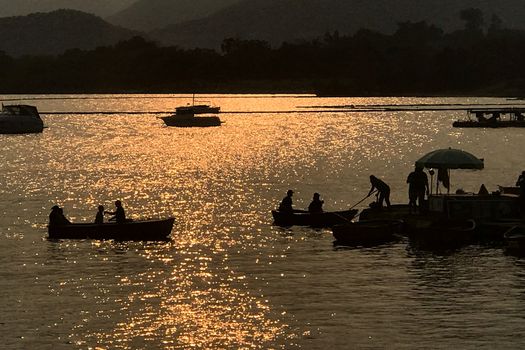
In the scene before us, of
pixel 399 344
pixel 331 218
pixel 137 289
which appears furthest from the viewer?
pixel 331 218

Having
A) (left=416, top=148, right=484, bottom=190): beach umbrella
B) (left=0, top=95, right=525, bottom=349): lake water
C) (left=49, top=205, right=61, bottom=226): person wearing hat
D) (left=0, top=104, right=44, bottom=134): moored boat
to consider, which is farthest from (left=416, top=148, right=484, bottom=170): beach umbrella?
(left=0, top=104, right=44, bottom=134): moored boat

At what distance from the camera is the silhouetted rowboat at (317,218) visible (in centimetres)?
6606

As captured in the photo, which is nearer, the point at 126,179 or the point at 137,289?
the point at 137,289

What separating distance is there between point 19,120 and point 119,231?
399 ft

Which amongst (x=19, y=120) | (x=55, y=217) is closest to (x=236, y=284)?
(x=55, y=217)

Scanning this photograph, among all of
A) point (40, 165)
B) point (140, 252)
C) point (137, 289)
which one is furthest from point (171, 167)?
point (137, 289)

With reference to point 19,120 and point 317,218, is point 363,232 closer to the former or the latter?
point 317,218

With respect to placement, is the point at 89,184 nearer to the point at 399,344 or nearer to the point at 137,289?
the point at 137,289

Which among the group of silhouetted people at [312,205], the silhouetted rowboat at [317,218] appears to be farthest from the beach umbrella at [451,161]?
the group of silhouetted people at [312,205]

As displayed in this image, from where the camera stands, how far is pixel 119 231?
6175 cm

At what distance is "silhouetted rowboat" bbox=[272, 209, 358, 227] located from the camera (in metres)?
66.1

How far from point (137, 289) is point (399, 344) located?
13.8 meters

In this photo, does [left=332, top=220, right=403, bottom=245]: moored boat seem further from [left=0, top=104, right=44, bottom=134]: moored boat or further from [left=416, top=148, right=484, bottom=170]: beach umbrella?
[left=0, top=104, right=44, bottom=134]: moored boat

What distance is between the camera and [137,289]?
50.2 metres
